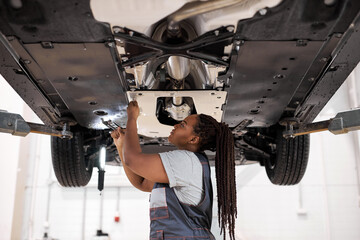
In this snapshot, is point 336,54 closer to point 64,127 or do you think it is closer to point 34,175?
point 64,127

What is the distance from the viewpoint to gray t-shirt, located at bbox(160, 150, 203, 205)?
5.44 feet

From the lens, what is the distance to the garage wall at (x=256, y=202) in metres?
6.91

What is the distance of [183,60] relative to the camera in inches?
83.4

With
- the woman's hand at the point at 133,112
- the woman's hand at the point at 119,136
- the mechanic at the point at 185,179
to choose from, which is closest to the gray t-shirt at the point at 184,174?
the mechanic at the point at 185,179

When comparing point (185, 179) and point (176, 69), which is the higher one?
point (176, 69)

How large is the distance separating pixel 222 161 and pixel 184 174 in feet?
0.94

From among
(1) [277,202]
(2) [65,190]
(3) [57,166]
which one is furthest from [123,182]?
(3) [57,166]

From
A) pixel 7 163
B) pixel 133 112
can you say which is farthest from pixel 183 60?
pixel 7 163

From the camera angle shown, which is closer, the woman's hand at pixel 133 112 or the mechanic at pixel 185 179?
the mechanic at pixel 185 179

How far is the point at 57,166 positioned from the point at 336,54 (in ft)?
8.10

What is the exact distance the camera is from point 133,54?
190cm

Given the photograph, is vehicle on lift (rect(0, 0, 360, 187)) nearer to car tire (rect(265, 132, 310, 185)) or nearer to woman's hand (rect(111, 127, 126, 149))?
woman's hand (rect(111, 127, 126, 149))

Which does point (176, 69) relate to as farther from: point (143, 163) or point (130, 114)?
point (143, 163)

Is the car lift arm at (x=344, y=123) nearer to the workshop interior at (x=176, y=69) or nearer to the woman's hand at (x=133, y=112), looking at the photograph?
the workshop interior at (x=176, y=69)
